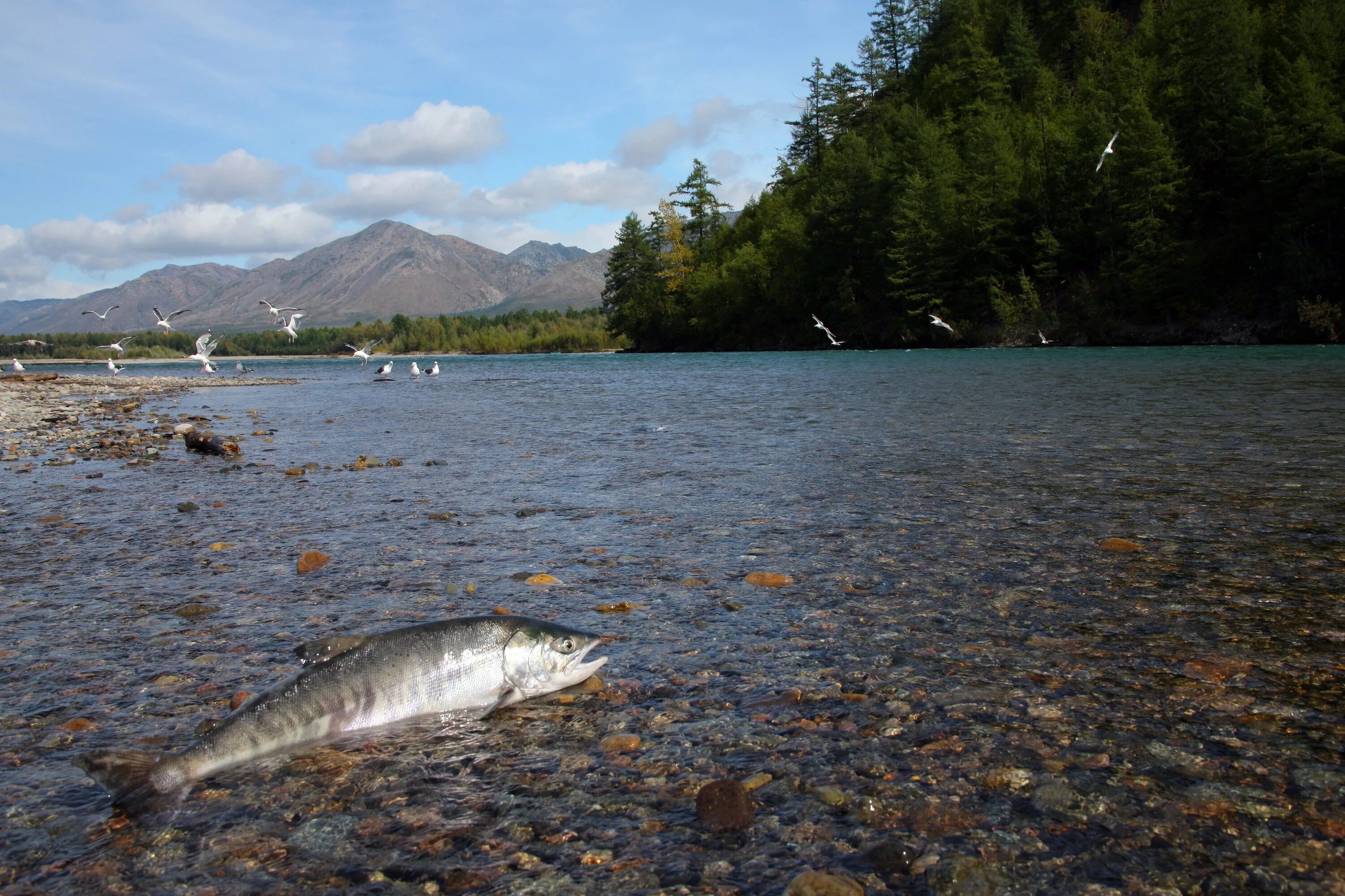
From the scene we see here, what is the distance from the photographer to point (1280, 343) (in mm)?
48469

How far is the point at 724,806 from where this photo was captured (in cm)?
324

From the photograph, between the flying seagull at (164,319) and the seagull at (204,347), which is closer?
the flying seagull at (164,319)

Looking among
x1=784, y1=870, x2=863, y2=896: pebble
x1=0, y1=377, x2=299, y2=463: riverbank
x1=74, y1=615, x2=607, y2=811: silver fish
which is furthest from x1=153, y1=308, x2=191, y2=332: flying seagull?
x1=784, y1=870, x2=863, y2=896: pebble

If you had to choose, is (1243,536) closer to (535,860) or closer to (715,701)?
(715,701)

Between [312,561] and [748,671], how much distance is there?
452 cm

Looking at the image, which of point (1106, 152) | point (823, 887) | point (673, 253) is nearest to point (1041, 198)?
point (1106, 152)

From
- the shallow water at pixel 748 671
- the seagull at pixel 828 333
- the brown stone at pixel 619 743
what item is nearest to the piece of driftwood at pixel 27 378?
the shallow water at pixel 748 671

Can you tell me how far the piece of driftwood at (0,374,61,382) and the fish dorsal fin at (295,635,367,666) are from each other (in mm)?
53906

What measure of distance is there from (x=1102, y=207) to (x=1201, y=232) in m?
7.56

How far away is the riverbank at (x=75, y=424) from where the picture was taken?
15.7m

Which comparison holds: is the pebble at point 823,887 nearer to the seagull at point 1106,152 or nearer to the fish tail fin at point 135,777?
the fish tail fin at point 135,777

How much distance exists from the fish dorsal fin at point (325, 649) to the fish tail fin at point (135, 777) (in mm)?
692

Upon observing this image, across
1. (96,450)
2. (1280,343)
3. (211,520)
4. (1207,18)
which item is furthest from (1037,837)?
(1207,18)

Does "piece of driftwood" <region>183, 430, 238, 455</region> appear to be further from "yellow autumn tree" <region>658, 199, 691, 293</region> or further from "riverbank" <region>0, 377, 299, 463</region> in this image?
"yellow autumn tree" <region>658, 199, 691, 293</region>
